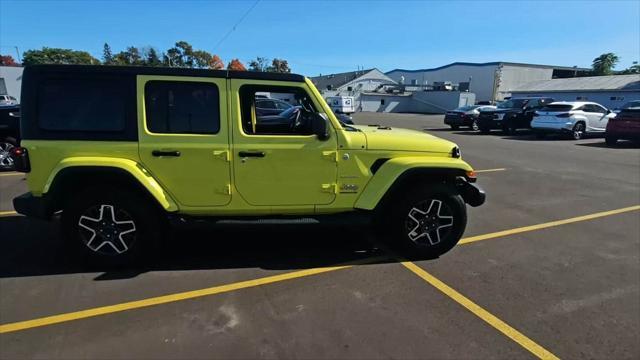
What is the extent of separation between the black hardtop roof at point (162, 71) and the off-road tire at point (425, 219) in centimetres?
170

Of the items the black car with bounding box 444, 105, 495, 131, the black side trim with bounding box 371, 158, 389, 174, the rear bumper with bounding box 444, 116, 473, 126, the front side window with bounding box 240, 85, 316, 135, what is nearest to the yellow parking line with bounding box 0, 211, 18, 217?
the front side window with bounding box 240, 85, 316, 135

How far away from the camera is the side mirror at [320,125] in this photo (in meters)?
3.83

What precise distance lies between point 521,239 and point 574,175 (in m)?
5.51

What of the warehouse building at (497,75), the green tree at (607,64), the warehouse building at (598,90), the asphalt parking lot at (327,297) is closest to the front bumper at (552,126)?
the asphalt parking lot at (327,297)

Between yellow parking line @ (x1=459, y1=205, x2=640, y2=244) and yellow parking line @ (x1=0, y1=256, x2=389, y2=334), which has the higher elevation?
yellow parking line @ (x1=459, y1=205, x2=640, y2=244)

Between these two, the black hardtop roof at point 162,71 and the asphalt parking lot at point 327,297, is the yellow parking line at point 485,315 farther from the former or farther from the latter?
the black hardtop roof at point 162,71

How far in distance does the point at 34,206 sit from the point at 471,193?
444 cm

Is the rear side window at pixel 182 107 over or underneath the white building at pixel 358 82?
underneath

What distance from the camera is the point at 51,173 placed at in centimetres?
358

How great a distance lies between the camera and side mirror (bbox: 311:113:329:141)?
3.83 meters

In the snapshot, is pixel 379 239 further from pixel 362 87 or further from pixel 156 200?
pixel 362 87

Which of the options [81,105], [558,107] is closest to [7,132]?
[81,105]

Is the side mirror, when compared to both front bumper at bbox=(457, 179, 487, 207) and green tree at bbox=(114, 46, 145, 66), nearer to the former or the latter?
front bumper at bbox=(457, 179, 487, 207)

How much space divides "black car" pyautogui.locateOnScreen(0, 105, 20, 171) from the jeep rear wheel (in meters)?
6.38
